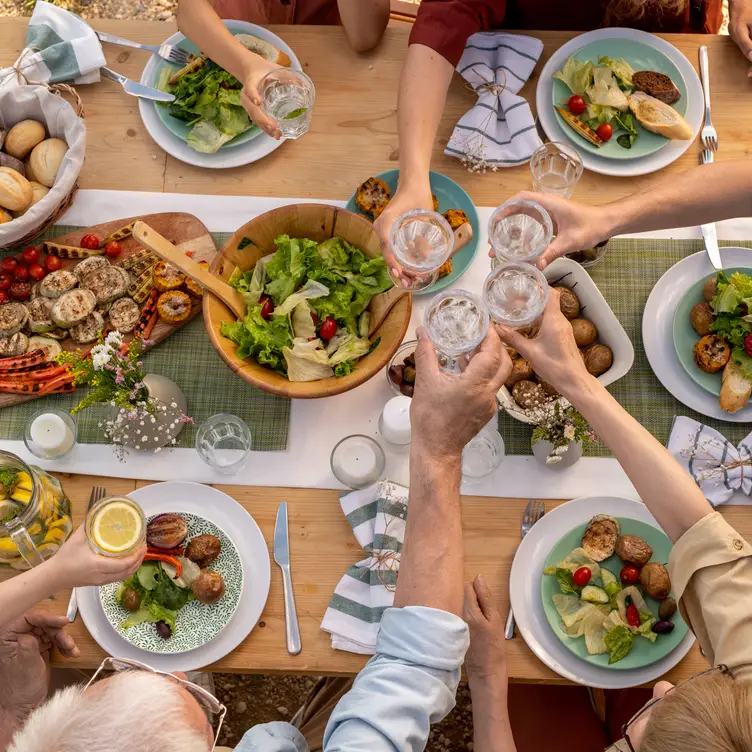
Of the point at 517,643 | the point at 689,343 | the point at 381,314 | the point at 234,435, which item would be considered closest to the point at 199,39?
the point at 381,314

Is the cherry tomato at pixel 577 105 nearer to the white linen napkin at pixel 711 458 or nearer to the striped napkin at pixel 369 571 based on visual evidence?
the white linen napkin at pixel 711 458

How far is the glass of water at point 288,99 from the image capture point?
196cm

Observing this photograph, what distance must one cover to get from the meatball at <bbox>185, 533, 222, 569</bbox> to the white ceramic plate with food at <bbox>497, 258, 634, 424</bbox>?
0.80 metres

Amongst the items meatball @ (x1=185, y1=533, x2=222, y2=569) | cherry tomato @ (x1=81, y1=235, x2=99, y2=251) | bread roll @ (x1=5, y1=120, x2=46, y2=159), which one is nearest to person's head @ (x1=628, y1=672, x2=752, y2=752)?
meatball @ (x1=185, y1=533, x2=222, y2=569)

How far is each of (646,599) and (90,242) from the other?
174cm

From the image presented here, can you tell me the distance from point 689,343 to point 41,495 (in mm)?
1680

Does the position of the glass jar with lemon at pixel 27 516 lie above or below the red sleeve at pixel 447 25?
below

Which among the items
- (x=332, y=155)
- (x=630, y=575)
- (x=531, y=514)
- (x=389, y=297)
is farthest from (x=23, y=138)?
(x=630, y=575)

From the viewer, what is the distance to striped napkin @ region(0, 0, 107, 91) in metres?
2.14

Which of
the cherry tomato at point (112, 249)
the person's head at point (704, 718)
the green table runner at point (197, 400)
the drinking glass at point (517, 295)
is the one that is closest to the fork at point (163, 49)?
the cherry tomato at point (112, 249)

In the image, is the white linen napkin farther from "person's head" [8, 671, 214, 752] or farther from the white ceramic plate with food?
"person's head" [8, 671, 214, 752]

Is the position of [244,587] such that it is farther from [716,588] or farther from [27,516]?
Result: [716,588]

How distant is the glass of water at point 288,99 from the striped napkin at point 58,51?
1.89 feet

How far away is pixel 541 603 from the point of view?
5.88 feet
